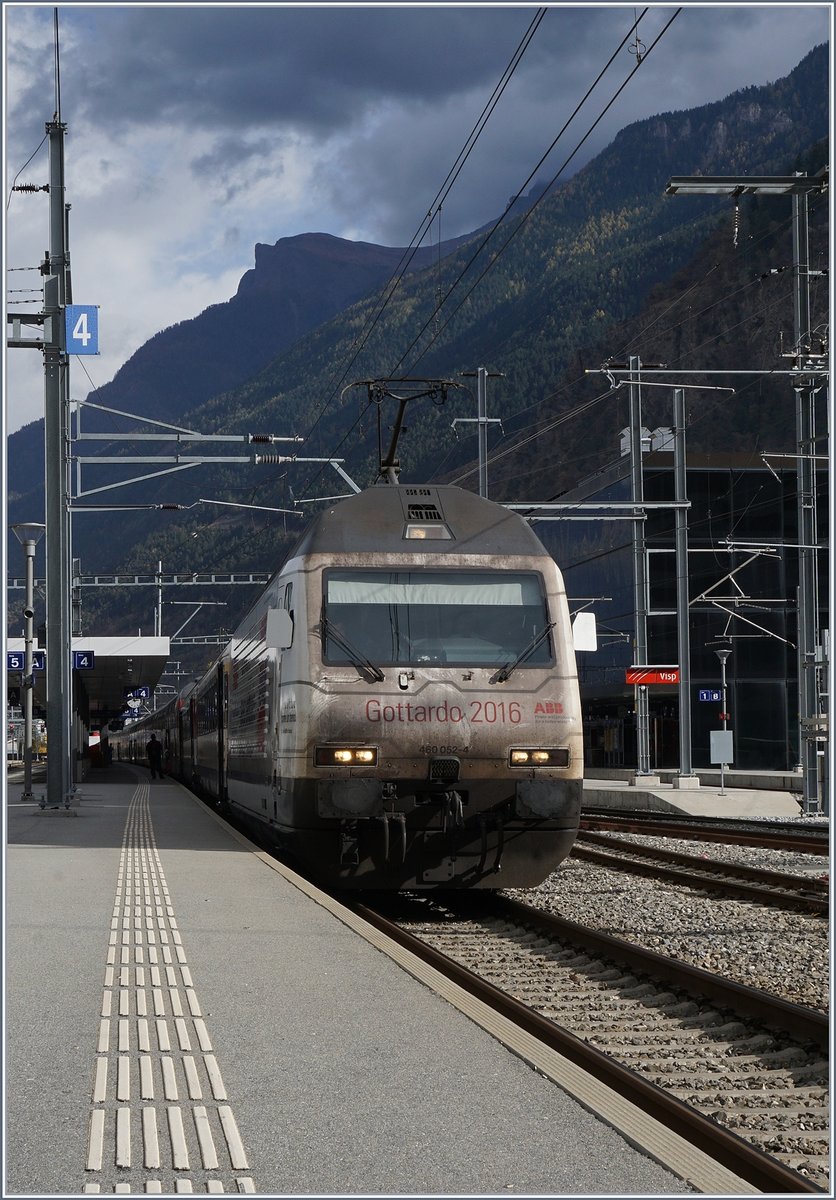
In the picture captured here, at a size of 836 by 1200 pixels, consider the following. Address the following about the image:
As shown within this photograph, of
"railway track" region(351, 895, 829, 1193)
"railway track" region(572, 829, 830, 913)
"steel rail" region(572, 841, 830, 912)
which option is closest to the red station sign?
"railway track" region(572, 829, 830, 913)

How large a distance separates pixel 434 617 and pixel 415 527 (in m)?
0.93

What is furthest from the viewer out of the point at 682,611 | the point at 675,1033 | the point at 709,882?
the point at 682,611

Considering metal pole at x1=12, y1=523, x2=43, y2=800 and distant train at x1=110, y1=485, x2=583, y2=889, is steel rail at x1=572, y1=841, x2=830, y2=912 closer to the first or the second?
distant train at x1=110, y1=485, x2=583, y2=889

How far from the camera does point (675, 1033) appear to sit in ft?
25.9

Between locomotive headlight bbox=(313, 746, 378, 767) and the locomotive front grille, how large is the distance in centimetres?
45

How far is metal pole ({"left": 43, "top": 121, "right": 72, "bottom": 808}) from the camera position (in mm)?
23173

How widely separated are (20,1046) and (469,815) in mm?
5889

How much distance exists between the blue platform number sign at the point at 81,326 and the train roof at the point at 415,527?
8.94m

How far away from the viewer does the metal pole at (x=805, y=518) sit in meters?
26.3

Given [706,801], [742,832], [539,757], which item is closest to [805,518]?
[706,801]

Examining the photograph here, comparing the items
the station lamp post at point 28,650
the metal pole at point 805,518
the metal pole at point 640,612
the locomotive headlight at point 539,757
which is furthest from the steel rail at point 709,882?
the metal pole at point 640,612

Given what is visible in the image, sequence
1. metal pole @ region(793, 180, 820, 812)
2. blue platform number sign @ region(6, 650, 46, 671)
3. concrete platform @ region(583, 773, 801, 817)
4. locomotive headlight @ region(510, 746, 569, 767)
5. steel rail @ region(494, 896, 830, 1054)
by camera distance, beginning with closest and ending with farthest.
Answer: steel rail @ region(494, 896, 830, 1054), locomotive headlight @ region(510, 746, 569, 767), metal pole @ region(793, 180, 820, 812), concrete platform @ region(583, 773, 801, 817), blue platform number sign @ region(6, 650, 46, 671)

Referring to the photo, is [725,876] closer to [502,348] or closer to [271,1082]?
[271,1082]

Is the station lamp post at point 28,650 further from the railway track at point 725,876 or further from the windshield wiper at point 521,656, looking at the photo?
the windshield wiper at point 521,656
